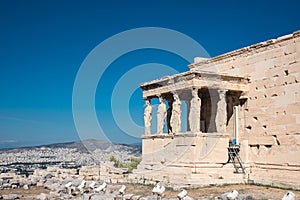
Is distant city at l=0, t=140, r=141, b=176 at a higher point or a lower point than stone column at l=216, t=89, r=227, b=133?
lower

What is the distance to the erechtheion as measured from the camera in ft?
47.3

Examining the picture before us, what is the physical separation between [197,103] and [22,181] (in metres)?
7.37

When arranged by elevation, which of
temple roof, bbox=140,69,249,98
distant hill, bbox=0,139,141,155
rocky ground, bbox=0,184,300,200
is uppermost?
temple roof, bbox=140,69,249,98

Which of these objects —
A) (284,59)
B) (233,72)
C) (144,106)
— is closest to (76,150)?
(144,106)

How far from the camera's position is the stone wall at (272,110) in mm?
14203

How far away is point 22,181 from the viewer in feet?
55.1

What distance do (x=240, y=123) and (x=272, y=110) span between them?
1.76 m

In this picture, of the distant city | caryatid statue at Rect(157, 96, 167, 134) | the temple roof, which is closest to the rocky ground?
caryatid statue at Rect(157, 96, 167, 134)

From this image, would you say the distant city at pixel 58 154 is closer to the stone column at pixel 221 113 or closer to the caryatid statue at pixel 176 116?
the caryatid statue at pixel 176 116

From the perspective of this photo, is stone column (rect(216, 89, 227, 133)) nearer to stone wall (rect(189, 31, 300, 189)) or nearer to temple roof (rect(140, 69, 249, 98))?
temple roof (rect(140, 69, 249, 98))

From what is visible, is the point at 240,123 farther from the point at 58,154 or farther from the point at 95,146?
the point at 58,154

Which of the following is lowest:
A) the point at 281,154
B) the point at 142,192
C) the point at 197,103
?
the point at 142,192

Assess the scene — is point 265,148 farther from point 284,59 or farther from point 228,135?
point 284,59

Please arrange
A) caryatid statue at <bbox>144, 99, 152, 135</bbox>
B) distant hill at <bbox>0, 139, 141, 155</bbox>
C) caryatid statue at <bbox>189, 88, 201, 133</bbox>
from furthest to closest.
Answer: distant hill at <bbox>0, 139, 141, 155</bbox>
caryatid statue at <bbox>144, 99, 152, 135</bbox>
caryatid statue at <bbox>189, 88, 201, 133</bbox>
